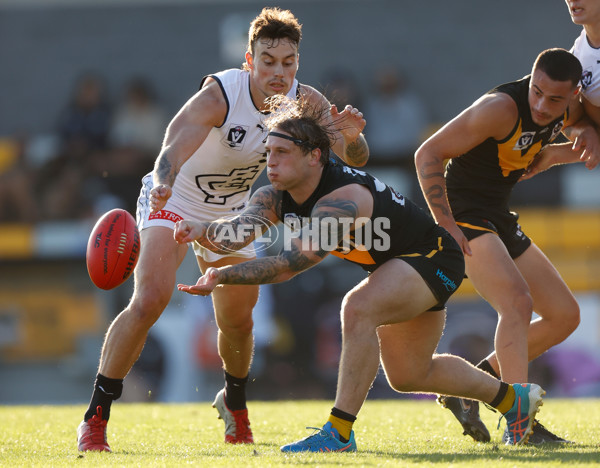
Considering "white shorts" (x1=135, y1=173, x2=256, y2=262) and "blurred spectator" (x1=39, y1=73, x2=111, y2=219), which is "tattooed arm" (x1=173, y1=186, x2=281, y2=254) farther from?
"blurred spectator" (x1=39, y1=73, x2=111, y2=219)

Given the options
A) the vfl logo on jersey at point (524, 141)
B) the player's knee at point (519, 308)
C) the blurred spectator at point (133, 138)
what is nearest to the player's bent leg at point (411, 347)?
the player's knee at point (519, 308)

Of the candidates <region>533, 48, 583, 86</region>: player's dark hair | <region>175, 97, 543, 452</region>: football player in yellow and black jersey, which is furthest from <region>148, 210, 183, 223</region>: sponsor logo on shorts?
<region>533, 48, 583, 86</region>: player's dark hair

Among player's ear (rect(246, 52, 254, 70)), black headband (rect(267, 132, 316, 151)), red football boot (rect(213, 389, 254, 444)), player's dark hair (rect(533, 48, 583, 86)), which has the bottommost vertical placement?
red football boot (rect(213, 389, 254, 444))

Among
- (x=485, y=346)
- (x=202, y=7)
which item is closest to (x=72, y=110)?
(x=202, y=7)

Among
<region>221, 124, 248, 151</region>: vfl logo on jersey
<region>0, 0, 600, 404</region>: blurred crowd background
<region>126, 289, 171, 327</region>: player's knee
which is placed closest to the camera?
<region>126, 289, 171, 327</region>: player's knee

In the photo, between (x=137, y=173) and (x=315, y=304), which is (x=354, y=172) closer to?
(x=315, y=304)

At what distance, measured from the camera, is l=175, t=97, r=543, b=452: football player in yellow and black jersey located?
4699 millimetres

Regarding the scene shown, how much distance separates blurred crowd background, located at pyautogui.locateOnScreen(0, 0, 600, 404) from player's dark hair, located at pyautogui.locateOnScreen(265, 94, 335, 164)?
3653 mm

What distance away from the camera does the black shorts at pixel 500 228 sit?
5.83 meters

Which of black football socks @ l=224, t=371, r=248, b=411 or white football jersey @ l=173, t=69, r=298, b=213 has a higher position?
white football jersey @ l=173, t=69, r=298, b=213

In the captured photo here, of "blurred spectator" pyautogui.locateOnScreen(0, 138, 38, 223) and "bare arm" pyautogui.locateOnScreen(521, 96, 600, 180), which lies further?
"blurred spectator" pyautogui.locateOnScreen(0, 138, 38, 223)

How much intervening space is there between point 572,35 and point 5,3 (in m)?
11.7

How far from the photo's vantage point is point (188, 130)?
5527 millimetres

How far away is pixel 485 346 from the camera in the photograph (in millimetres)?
12258
